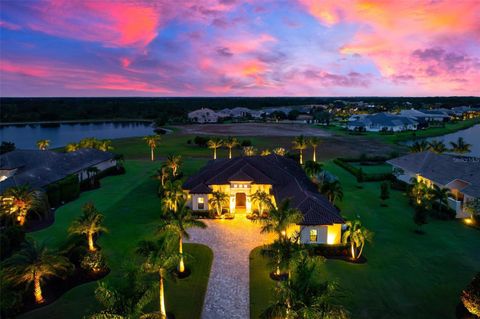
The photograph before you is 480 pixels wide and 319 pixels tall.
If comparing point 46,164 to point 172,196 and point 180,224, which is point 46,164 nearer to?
point 172,196

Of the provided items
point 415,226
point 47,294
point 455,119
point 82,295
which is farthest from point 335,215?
point 455,119

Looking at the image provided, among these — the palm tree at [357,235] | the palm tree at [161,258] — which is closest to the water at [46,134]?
the palm tree at [161,258]

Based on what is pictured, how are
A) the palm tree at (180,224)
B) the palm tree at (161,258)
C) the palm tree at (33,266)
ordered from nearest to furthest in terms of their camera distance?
the palm tree at (161,258) → the palm tree at (33,266) → the palm tree at (180,224)

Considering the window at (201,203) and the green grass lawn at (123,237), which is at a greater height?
the window at (201,203)

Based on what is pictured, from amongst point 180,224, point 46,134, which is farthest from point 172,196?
point 46,134

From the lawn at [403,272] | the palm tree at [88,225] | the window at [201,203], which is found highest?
the palm tree at [88,225]

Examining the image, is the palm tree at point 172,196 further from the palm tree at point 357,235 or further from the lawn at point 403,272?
the palm tree at point 357,235
